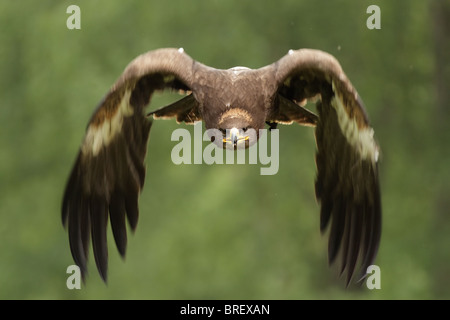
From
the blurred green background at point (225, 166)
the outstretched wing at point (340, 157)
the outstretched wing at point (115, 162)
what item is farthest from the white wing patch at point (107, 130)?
the blurred green background at point (225, 166)

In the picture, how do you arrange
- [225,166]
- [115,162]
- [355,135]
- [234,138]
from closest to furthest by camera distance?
1. [355,135]
2. [234,138]
3. [115,162]
4. [225,166]

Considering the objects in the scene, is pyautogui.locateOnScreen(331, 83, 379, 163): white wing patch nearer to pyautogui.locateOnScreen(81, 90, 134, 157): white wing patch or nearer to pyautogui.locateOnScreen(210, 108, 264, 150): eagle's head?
pyautogui.locateOnScreen(210, 108, 264, 150): eagle's head

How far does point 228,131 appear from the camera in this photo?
8.51m

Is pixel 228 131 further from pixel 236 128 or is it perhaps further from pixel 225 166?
pixel 225 166

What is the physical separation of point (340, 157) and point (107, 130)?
1.74 metres

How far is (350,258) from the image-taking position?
28.6ft

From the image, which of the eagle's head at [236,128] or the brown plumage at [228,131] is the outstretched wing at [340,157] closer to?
the brown plumage at [228,131]

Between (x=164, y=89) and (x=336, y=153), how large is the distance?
137 cm

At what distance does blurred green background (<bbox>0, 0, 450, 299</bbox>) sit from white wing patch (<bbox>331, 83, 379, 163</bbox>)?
714 centimetres

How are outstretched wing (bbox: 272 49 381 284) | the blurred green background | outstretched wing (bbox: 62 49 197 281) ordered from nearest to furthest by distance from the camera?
outstretched wing (bbox: 272 49 381 284) → outstretched wing (bbox: 62 49 197 281) → the blurred green background

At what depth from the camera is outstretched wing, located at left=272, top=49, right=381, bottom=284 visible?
8.29 m

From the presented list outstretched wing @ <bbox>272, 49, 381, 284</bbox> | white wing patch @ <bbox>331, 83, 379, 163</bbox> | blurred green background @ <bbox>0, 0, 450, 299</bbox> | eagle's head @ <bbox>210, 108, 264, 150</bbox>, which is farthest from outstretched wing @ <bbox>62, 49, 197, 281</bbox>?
blurred green background @ <bbox>0, 0, 450, 299</bbox>

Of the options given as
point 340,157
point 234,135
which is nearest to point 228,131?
point 234,135
